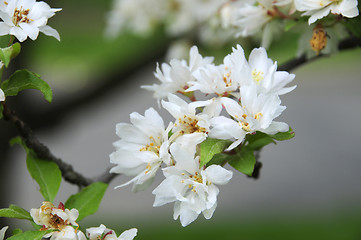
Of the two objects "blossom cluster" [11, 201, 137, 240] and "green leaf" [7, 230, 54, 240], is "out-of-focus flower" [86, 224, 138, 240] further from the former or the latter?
"green leaf" [7, 230, 54, 240]

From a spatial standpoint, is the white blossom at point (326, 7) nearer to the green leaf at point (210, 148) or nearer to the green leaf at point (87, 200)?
the green leaf at point (210, 148)

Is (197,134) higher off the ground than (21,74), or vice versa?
(21,74)

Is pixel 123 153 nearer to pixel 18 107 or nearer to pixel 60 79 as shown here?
pixel 18 107

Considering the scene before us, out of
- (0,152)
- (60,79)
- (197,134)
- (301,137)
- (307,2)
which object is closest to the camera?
(197,134)

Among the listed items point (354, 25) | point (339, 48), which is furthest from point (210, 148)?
point (339, 48)

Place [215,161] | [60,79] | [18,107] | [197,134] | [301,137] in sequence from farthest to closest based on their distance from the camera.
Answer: [60,79], [301,137], [18,107], [215,161], [197,134]

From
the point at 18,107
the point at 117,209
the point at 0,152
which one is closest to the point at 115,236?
the point at 0,152

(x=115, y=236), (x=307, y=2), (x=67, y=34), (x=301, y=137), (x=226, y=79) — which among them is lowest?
(x=115, y=236)

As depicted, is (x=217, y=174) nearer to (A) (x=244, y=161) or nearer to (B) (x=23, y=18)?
(A) (x=244, y=161)
